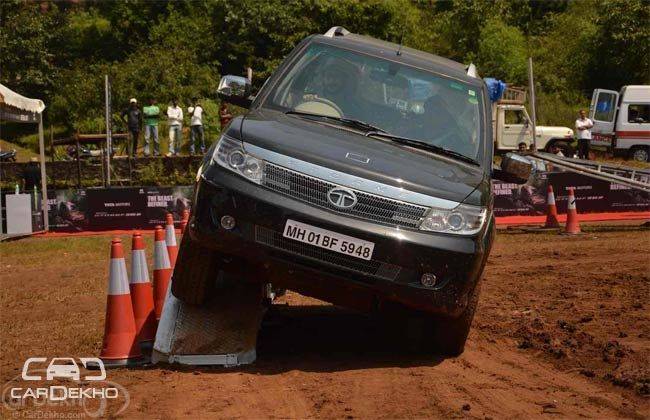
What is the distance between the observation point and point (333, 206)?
6.16 meters

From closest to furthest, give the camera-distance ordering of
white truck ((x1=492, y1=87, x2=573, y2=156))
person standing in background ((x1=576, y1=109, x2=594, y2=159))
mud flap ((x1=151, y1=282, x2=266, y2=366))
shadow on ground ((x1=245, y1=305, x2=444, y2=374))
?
mud flap ((x1=151, y1=282, x2=266, y2=366)) < shadow on ground ((x1=245, y1=305, x2=444, y2=374)) < person standing in background ((x1=576, y1=109, x2=594, y2=159)) < white truck ((x1=492, y1=87, x2=573, y2=156))

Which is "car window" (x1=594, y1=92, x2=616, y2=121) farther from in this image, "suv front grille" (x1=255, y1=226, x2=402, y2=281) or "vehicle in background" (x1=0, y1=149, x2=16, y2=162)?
"suv front grille" (x1=255, y1=226, x2=402, y2=281)

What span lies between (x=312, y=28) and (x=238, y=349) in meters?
33.0

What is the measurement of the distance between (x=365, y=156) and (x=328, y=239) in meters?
0.64

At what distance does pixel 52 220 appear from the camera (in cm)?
2244

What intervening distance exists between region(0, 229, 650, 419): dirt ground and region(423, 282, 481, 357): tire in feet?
0.35

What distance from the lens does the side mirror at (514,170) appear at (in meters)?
7.34

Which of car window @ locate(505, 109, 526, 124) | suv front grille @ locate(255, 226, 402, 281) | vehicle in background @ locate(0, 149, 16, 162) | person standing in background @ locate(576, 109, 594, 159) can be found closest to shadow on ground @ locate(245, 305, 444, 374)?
suv front grille @ locate(255, 226, 402, 281)

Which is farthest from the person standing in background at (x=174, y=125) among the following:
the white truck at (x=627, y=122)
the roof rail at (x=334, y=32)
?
the roof rail at (x=334, y=32)

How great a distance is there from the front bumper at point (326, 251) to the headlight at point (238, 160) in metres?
0.05

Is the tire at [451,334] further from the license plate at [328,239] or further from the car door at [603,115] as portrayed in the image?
the car door at [603,115]

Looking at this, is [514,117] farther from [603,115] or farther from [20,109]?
[20,109]

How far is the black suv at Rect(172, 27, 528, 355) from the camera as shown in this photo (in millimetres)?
6152

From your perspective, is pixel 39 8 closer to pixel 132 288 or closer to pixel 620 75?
pixel 620 75
